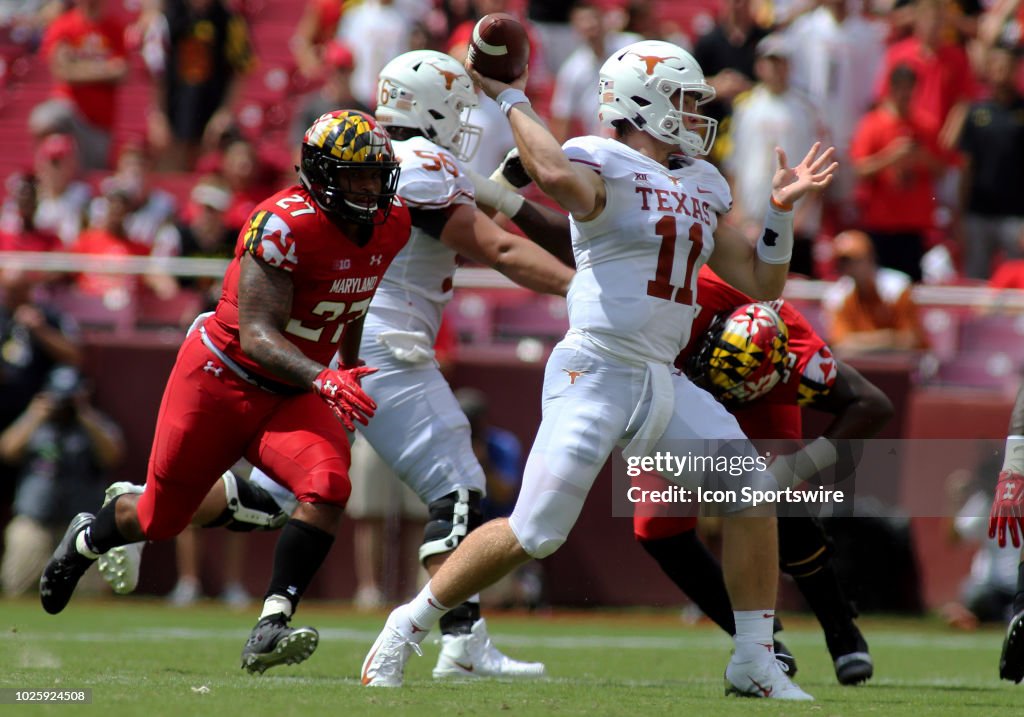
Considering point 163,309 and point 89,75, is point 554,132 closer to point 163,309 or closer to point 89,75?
point 163,309

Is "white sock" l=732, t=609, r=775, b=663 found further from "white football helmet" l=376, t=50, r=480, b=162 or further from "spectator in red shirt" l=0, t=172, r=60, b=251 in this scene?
"spectator in red shirt" l=0, t=172, r=60, b=251

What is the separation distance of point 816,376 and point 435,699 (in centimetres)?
209

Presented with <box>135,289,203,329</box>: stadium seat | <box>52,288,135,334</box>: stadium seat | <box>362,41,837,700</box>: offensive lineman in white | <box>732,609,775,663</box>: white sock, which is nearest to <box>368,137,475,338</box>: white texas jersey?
<box>362,41,837,700</box>: offensive lineman in white

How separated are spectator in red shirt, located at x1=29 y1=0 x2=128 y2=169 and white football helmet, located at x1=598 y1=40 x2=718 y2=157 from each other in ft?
27.7

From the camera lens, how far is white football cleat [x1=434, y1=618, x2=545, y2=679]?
20.1 ft

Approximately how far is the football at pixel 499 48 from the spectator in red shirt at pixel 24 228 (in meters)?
6.60

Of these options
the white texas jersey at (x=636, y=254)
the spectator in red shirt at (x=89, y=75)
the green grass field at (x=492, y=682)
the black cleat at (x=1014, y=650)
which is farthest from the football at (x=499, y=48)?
the spectator in red shirt at (x=89, y=75)

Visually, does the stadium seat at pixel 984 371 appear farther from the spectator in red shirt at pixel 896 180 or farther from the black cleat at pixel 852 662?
the black cleat at pixel 852 662

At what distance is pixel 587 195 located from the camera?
510 cm

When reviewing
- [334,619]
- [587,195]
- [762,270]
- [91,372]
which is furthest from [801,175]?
[91,372]

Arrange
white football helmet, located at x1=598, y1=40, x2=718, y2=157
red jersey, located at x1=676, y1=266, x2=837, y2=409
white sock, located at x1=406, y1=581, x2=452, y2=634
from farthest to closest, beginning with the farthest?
red jersey, located at x1=676, y1=266, x2=837, y2=409 < white football helmet, located at x1=598, y1=40, x2=718, y2=157 < white sock, located at x1=406, y1=581, x2=452, y2=634

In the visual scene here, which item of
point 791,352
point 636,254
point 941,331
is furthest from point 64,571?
point 941,331

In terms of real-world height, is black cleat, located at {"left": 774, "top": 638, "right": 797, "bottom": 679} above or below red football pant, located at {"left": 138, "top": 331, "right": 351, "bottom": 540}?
below

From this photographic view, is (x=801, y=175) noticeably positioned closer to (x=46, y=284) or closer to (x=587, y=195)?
(x=587, y=195)
